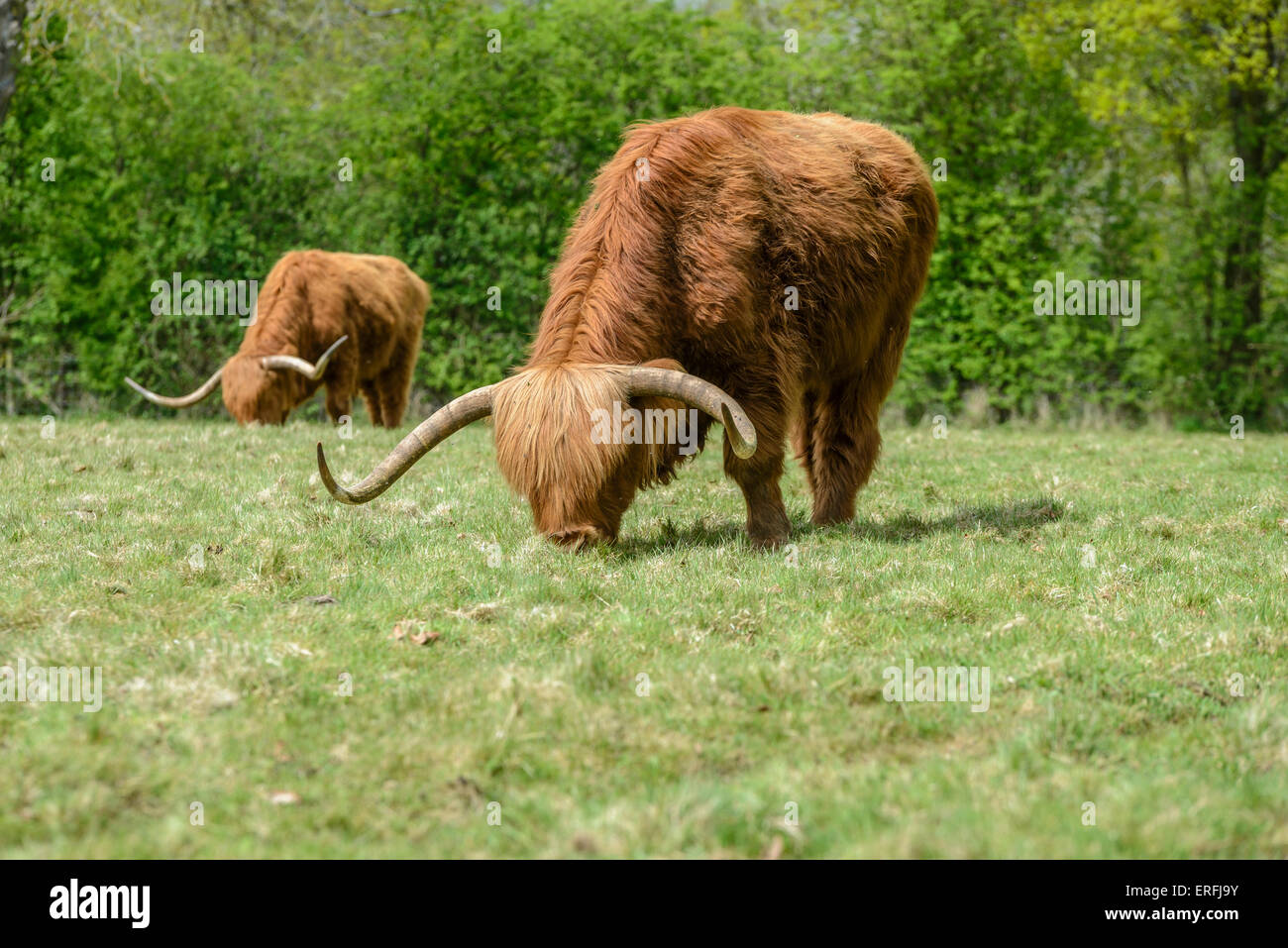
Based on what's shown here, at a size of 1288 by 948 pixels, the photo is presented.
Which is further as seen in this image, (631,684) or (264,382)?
(264,382)

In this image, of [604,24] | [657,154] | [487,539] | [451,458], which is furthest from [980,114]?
[487,539]

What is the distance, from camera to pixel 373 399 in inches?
605

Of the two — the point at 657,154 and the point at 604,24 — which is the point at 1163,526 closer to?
the point at 657,154

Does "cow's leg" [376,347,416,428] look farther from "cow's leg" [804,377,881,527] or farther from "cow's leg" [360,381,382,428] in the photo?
"cow's leg" [804,377,881,527]

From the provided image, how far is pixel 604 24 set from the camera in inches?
643

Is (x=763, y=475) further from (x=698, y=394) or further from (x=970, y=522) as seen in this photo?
(x=970, y=522)

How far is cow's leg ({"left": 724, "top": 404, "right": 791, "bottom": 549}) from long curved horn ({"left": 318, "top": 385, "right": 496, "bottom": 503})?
137 cm

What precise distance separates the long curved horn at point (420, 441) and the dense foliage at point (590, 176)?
32.2 ft

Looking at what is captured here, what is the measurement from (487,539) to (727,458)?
136cm

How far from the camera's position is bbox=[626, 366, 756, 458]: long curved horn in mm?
5758

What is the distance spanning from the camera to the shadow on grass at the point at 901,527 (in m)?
6.55

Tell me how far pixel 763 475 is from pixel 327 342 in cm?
834

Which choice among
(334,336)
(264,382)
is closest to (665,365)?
(264,382)

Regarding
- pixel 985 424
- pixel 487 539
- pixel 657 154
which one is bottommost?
pixel 985 424
